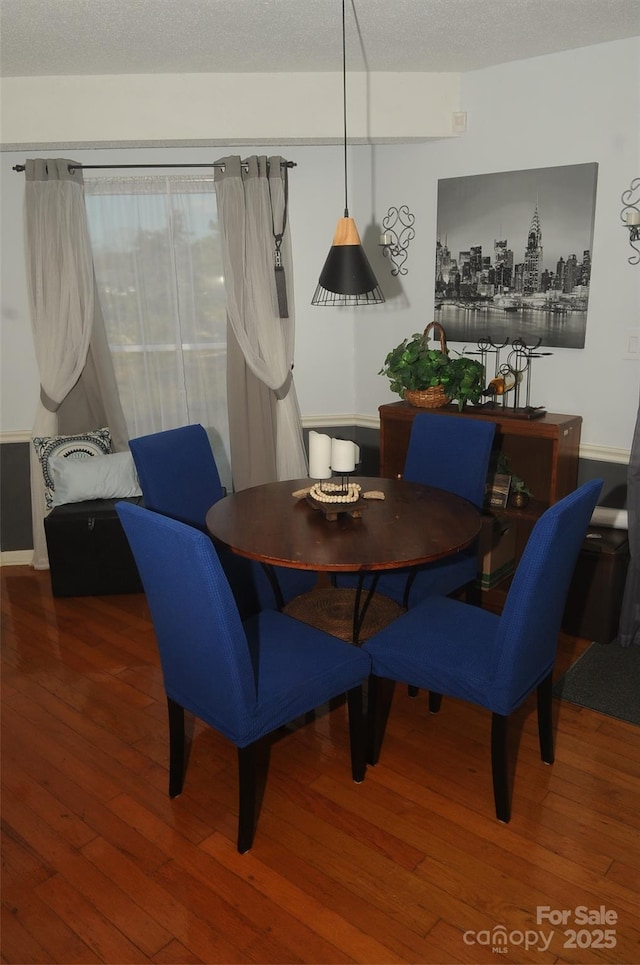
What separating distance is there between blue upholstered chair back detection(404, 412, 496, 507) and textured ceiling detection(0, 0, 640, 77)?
1603 mm

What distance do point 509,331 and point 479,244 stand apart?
19.3 inches

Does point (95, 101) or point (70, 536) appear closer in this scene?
point (95, 101)

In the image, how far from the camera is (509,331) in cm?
382

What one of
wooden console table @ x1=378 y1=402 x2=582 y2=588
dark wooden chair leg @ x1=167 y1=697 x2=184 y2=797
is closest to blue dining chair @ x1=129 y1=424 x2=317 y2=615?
dark wooden chair leg @ x1=167 y1=697 x2=184 y2=797

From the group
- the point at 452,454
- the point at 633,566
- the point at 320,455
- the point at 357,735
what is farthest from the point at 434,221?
the point at 357,735

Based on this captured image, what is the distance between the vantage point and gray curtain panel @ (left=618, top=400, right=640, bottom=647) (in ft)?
10.6

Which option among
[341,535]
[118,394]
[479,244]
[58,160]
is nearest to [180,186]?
[58,160]

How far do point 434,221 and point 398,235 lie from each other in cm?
27

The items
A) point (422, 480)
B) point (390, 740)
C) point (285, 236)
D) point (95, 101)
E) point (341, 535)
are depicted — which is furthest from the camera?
point (285, 236)

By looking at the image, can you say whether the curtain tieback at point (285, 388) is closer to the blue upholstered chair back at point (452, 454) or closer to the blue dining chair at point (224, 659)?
the blue upholstered chair back at point (452, 454)

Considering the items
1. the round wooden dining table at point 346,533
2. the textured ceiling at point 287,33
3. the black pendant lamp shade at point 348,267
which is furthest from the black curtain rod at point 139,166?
the round wooden dining table at point 346,533

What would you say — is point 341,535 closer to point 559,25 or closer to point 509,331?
point 509,331

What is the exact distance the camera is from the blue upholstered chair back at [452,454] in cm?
318

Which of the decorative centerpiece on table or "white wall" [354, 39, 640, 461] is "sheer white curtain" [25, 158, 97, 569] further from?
the decorative centerpiece on table
